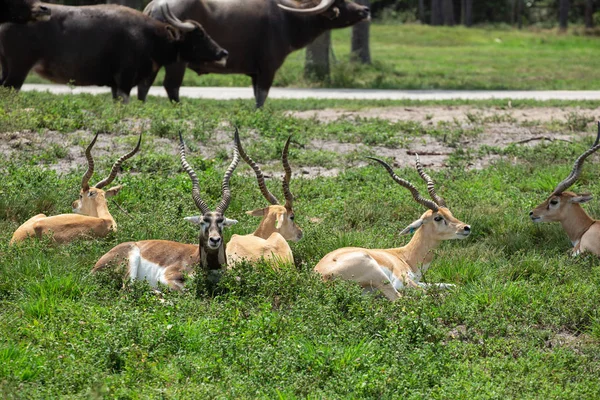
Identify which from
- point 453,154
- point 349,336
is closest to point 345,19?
point 453,154

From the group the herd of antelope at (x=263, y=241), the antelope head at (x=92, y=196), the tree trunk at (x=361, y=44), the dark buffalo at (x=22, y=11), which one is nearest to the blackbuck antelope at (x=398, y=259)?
the herd of antelope at (x=263, y=241)

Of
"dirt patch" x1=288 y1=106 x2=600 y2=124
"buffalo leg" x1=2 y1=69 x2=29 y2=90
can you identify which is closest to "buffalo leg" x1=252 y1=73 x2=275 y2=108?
"dirt patch" x1=288 y1=106 x2=600 y2=124

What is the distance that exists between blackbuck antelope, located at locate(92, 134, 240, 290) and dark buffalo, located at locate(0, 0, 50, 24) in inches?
325

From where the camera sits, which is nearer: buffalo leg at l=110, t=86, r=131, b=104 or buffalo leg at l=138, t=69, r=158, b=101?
buffalo leg at l=110, t=86, r=131, b=104

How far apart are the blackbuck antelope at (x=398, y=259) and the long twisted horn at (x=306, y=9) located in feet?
31.4

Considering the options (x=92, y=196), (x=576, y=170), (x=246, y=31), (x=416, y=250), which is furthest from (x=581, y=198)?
(x=246, y=31)

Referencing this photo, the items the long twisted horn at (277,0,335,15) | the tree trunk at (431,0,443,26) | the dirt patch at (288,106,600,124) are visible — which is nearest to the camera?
the dirt patch at (288,106,600,124)

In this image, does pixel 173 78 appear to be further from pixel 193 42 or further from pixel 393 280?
pixel 393 280

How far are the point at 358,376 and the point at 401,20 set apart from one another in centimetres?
4760

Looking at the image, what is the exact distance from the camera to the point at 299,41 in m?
18.0

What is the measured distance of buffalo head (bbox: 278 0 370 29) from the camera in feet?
58.2

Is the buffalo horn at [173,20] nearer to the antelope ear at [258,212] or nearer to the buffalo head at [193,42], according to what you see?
the buffalo head at [193,42]

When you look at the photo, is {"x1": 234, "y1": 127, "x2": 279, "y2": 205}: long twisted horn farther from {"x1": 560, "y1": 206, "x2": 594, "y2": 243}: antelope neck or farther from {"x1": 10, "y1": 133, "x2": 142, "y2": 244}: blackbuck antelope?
{"x1": 560, "y1": 206, "x2": 594, "y2": 243}: antelope neck

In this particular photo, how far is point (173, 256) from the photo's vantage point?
790 cm
